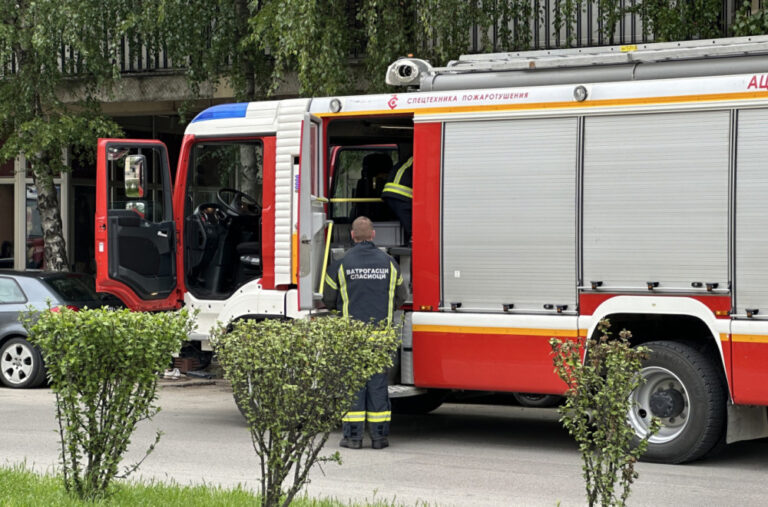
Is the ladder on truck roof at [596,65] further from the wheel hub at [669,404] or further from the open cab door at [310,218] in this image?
the wheel hub at [669,404]

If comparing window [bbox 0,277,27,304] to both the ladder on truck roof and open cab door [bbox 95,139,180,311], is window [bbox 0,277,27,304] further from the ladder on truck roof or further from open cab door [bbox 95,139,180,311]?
the ladder on truck roof

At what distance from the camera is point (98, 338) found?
6.91 m

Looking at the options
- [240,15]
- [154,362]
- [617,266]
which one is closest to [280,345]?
[154,362]

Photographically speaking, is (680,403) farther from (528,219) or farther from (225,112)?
(225,112)

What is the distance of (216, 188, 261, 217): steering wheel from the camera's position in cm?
1182

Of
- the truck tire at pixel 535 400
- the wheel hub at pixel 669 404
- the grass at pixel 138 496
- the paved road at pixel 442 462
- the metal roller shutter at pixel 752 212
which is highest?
the metal roller shutter at pixel 752 212

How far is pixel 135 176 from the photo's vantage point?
36.6ft

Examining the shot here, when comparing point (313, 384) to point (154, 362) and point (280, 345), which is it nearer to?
point (280, 345)

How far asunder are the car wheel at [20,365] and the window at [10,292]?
1.62 feet

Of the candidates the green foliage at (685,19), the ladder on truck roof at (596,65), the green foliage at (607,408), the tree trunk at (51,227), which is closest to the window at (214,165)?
the ladder on truck roof at (596,65)

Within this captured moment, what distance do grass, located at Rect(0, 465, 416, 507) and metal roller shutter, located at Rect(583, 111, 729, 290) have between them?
298 cm

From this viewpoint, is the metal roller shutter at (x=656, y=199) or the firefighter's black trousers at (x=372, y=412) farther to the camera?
the firefighter's black trousers at (x=372, y=412)

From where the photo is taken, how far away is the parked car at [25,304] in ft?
49.2

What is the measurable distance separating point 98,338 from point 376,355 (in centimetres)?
158
